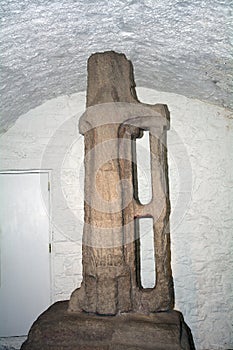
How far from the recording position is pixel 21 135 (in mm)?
2904

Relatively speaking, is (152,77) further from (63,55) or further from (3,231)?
(3,231)

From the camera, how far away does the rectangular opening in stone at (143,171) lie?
2.81 m

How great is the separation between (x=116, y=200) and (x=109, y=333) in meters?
0.66

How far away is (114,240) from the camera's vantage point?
1.79 m

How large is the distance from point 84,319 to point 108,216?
531 mm

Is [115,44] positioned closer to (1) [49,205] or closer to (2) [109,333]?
(1) [49,205]

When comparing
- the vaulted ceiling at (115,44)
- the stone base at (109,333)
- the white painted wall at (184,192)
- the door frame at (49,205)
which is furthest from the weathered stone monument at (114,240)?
the white painted wall at (184,192)

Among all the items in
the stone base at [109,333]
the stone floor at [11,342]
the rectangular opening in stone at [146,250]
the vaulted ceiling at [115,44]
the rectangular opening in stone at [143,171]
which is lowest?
the stone floor at [11,342]

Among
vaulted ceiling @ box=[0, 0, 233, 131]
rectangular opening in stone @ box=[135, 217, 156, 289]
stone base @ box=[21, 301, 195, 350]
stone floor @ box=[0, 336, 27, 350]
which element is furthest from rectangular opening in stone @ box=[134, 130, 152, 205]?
stone floor @ box=[0, 336, 27, 350]

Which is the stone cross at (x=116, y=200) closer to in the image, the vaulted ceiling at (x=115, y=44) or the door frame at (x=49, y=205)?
the vaulted ceiling at (x=115, y=44)

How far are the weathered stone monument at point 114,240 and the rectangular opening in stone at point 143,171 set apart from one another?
0.83 metres

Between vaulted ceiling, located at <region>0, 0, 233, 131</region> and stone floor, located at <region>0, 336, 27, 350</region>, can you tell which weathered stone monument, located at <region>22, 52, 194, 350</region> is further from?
stone floor, located at <region>0, 336, 27, 350</region>

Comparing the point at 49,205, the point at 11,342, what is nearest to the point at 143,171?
the point at 49,205

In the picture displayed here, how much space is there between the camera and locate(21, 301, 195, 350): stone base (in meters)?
1.55
